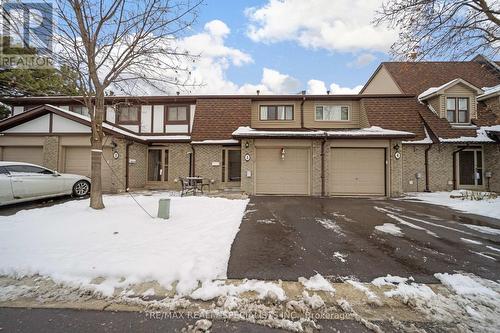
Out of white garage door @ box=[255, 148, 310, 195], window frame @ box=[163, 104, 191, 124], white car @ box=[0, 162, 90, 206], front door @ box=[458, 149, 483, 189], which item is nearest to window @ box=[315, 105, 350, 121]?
white garage door @ box=[255, 148, 310, 195]

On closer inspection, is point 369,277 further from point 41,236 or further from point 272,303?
point 41,236

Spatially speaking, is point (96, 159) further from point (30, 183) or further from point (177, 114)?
point (177, 114)

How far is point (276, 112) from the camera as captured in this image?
1527cm

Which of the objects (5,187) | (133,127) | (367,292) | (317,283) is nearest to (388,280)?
(367,292)

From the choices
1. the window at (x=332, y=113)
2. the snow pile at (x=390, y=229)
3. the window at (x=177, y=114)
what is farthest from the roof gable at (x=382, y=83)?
the window at (x=177, y=114)

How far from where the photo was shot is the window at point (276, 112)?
15195 millimetres

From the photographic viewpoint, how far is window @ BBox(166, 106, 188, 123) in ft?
51.1

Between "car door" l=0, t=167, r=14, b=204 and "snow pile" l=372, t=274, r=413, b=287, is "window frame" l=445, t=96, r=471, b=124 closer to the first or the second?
"snow pile" l=372, t=274, r=413, b=287

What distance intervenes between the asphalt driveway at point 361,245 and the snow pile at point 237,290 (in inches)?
11.2

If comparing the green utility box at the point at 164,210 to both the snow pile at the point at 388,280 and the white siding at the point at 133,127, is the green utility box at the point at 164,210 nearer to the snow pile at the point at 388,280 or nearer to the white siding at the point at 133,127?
the snow pile at the point at 388,280

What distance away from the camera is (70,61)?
7.16m

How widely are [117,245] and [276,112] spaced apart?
1245cm

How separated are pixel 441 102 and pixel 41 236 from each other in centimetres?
1957

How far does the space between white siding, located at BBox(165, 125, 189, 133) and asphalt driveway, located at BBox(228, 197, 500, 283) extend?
918cm
